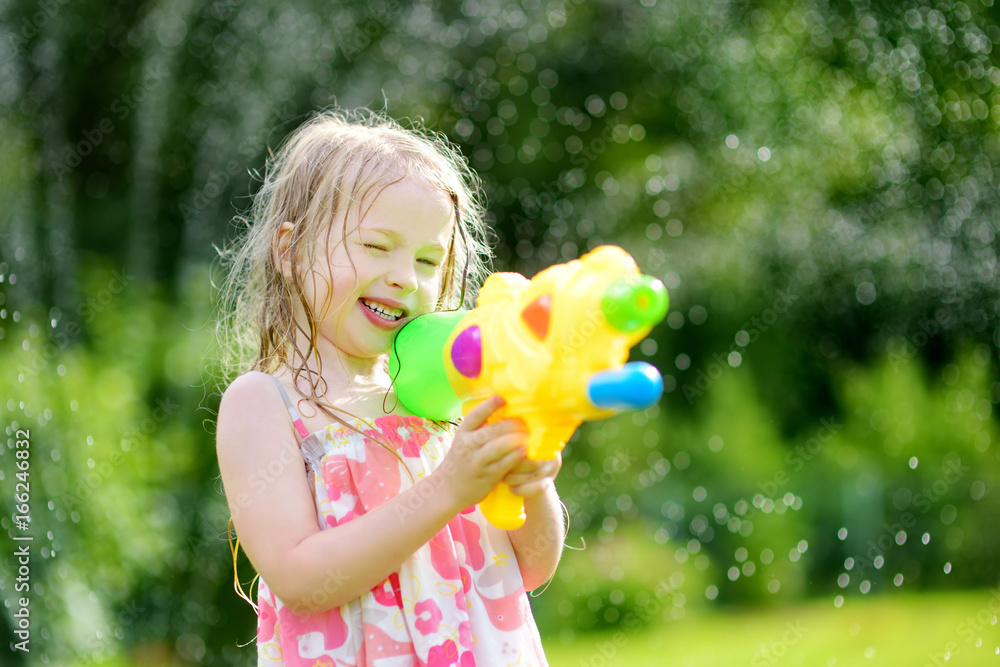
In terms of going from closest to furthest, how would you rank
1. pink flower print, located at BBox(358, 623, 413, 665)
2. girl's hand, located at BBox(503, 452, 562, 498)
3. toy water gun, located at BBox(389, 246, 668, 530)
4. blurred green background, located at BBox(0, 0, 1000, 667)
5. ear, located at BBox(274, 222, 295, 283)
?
1. toy water gun, located at BBox(389, 246, 668, 530)
2. girl's hand, located at BBox(503, 452, 562, 498)
3. pink flower print, located at BBox(358, 623, 413, 665)
4. ear, located at BBox(274, 222, 295, 283)
5. blurred green background, located at BBox(0, 0, 1000, 667)

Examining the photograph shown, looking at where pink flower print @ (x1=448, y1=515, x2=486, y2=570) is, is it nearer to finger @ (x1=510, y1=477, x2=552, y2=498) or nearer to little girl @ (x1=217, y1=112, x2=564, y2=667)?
little girl @ (x1=217, y1=112, x2=564, y2=667)

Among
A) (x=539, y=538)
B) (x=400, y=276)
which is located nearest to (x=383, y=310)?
(x=400, y=276)

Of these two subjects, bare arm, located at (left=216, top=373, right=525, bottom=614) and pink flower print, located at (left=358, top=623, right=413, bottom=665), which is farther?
pink flower print, located at (left=358, top=623, right=413, bottom=665)

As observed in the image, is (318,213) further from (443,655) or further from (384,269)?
(443,655)

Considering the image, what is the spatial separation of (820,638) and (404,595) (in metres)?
3.99

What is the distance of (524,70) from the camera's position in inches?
209

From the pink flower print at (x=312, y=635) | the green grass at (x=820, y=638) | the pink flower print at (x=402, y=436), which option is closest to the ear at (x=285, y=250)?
the pink flower print at (x=402, y=436)

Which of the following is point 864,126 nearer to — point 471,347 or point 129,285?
point 129,285

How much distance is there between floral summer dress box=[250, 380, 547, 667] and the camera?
1.17m

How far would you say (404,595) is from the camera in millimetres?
1180

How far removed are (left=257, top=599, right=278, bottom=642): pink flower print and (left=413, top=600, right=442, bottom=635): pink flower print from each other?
0.80ft

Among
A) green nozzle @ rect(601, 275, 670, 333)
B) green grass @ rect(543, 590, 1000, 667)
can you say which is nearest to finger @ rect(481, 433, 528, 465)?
green nozzle @ rect(601, 275, 670, 333)

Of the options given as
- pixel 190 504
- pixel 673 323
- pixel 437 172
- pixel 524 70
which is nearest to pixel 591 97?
pixel 524 70

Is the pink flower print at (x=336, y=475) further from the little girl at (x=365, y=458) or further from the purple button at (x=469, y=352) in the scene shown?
the purple button at (x=469, y=352)
